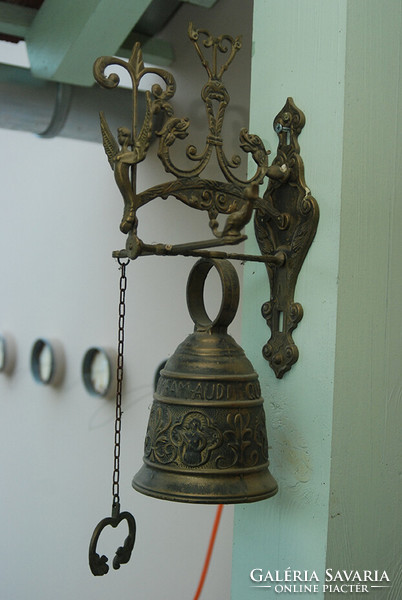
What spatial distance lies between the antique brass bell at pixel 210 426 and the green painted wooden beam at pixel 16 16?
1463mm

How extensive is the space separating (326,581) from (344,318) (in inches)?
13.2

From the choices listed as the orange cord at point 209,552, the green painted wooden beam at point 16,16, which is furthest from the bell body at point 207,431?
the green painted wooden beam at point 16,16

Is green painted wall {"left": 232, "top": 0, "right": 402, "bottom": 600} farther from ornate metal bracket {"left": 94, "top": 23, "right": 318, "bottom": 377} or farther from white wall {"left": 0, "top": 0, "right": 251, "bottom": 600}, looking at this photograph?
white wall {"left": 0, "top": 0, "right": 251, "bottom": 600}

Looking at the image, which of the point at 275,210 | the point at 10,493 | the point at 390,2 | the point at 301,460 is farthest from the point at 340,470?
the point at 10,493

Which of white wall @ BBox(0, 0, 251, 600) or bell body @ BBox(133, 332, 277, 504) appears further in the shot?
white wall @ BBox(0, 0, 251, 600)

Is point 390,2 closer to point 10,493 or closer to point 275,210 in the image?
point 275,210

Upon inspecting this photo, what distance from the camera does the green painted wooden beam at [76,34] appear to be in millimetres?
1605

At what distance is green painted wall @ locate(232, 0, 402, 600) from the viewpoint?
89 cm

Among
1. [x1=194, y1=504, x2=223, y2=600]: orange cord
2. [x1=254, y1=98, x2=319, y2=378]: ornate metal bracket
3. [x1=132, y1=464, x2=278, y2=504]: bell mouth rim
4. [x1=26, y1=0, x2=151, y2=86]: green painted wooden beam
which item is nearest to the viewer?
[x1=132, y1=464, x2=278, y2=504]: bell mouth rim

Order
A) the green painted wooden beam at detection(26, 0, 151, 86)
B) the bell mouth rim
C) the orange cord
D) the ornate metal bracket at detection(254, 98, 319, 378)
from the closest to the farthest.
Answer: the bell mouth rim
the ornate metal bracket at detection(254, 98, 319, 378)
the green painted wooden beam at detection(26, 0, 151, 86)
the orange cord

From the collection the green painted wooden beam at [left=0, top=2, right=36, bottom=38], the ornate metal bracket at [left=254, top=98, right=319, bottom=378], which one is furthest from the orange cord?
the green painted wooden beam at [left=0, top=2, right=36, bottom=38]

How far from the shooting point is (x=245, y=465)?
2.76 ft

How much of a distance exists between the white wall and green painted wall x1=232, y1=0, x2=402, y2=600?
0.90 m

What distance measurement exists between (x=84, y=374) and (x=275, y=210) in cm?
156
